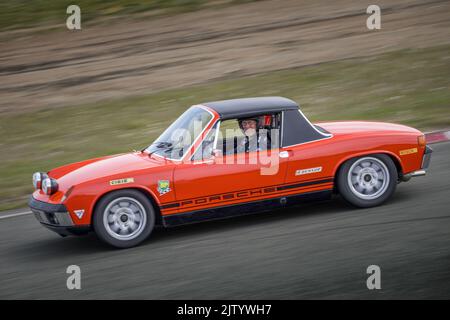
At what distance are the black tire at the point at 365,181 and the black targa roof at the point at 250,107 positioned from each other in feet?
3.11

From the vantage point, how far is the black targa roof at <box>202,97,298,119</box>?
27.0 feet

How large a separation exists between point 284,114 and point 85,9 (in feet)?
58.1

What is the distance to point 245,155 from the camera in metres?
8.09

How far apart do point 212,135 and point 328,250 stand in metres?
1.92

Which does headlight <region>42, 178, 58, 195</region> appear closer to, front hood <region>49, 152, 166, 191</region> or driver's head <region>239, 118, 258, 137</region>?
front hood <region>49, 152, 166, 191</region>

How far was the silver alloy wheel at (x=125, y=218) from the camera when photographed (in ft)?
25.5

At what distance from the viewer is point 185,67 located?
60.2ft

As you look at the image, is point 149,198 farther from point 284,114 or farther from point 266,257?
point 284,114

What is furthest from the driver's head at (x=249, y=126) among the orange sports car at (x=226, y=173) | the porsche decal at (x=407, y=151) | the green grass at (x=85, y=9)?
the green grass at (x=85, y=9)

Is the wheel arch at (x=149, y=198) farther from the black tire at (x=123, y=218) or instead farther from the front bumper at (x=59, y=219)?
the front bumper at (x=59, y=219)

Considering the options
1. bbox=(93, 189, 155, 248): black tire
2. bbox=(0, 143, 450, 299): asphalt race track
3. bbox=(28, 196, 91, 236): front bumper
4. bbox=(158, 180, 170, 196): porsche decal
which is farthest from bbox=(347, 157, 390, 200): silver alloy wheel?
bbox=(28, 196, 91, 236): front bumper

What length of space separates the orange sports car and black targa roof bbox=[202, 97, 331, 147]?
0.04 ft
